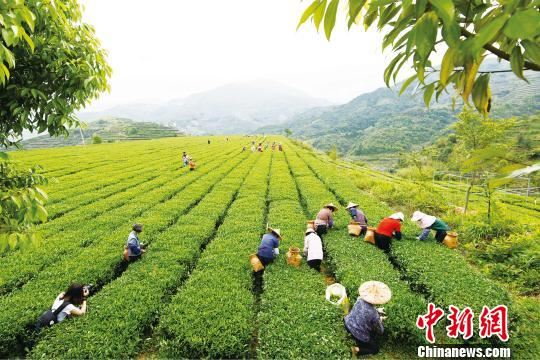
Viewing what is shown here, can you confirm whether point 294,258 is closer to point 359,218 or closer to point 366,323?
point 366,323

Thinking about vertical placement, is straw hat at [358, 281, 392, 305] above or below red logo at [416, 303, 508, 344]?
above

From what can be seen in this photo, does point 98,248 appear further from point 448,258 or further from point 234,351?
point 448,258

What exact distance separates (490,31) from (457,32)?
17 centimetres

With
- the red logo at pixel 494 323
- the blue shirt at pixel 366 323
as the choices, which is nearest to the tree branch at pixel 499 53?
the blue shirt at pixel 366 323

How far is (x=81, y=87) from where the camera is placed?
3.75 metres

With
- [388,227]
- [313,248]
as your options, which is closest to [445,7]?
[313,248]

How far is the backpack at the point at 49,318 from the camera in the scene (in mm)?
6414

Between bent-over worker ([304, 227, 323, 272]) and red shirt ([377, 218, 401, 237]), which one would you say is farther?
red shirt ([377, 218, 401, 237])

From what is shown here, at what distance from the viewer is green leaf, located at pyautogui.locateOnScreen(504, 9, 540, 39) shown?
750 mm

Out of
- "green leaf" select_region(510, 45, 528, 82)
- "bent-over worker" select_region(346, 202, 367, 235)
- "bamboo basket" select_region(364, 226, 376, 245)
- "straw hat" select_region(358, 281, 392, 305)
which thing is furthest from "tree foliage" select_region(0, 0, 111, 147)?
"bent-over worker" select_region(346, 202, 367, 235)

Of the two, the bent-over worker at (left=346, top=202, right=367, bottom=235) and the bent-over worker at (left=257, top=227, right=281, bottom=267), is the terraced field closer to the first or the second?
the bent-over worker at (left=257, top=227, right=281, bottom=267)

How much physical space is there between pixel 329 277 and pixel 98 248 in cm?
793

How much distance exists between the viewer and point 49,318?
6.45 meters

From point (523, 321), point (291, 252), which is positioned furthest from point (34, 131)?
point (523, 321)
